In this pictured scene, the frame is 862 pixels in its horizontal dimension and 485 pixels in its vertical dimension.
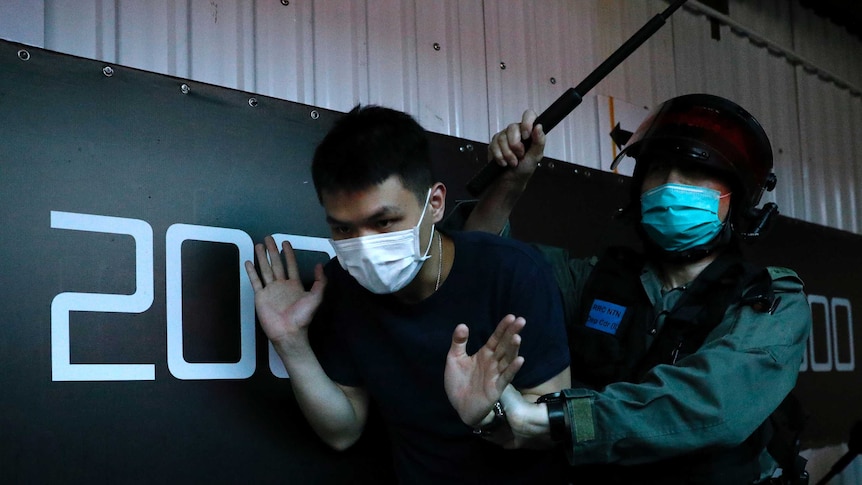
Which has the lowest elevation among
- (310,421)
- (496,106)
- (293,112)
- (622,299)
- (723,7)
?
(310,421)

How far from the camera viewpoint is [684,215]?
2.15m

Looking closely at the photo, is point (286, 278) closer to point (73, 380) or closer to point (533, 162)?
point (73, 380)

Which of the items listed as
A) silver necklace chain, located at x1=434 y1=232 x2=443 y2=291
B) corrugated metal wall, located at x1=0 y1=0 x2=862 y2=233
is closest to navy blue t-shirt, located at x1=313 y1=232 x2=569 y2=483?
silver necklace chain, located at x1=434 y1=232 x2=443 y2=291

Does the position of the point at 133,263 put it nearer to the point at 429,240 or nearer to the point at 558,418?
the point at 429,240

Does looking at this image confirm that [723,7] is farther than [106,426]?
Yes

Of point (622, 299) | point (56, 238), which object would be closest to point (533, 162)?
point (622, 299)

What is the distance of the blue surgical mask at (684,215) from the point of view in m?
2.15

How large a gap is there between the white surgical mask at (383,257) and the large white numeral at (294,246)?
16.8 inches

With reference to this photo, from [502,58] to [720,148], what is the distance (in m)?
1.08

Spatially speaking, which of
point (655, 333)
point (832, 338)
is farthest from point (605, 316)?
point (832, 338)

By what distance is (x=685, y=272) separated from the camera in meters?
2.24

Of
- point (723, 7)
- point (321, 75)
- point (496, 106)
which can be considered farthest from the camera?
point (723, 7)

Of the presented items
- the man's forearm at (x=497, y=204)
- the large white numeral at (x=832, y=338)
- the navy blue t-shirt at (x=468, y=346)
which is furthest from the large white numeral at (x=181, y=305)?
the large white numeral at (x=832, y=338)

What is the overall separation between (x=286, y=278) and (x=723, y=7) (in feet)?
9.59
